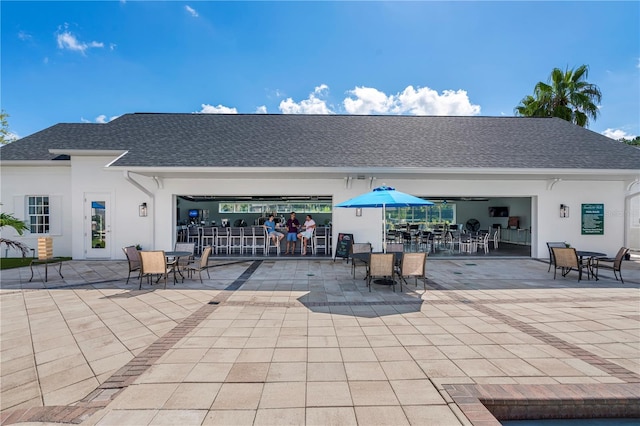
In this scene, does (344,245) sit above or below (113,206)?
below

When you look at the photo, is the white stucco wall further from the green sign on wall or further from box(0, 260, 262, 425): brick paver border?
box(0, 260, 262, 425): brick paver border

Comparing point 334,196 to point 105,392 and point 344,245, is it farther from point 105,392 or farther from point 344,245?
point 105,392

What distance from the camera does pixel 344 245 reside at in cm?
952

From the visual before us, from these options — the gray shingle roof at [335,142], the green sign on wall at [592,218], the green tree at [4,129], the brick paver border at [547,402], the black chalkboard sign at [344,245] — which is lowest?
the brick paver border at [547,402]

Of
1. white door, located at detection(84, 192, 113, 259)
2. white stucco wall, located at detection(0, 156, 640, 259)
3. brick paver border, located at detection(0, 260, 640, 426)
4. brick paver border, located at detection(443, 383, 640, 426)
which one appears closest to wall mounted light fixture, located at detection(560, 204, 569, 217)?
white stucco wall, located at detection(0, 156, 640, 259)

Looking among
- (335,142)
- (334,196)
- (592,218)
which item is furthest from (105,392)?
(592,218)

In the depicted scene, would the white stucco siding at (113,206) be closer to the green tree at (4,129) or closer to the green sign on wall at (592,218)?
the green sign on wall at (592,218)

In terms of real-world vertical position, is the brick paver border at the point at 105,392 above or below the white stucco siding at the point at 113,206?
below

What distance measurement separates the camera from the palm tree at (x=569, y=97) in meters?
16.4

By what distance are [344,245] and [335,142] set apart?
3.94m

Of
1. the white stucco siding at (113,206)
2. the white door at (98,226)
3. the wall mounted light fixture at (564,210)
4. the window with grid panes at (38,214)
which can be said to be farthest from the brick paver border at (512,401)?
the window with grid panes at (38,214)

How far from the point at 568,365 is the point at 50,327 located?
6677 millimetres

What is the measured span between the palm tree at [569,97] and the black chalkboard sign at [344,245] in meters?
15.8

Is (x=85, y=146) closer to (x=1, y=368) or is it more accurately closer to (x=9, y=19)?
(x=9, y=19)
